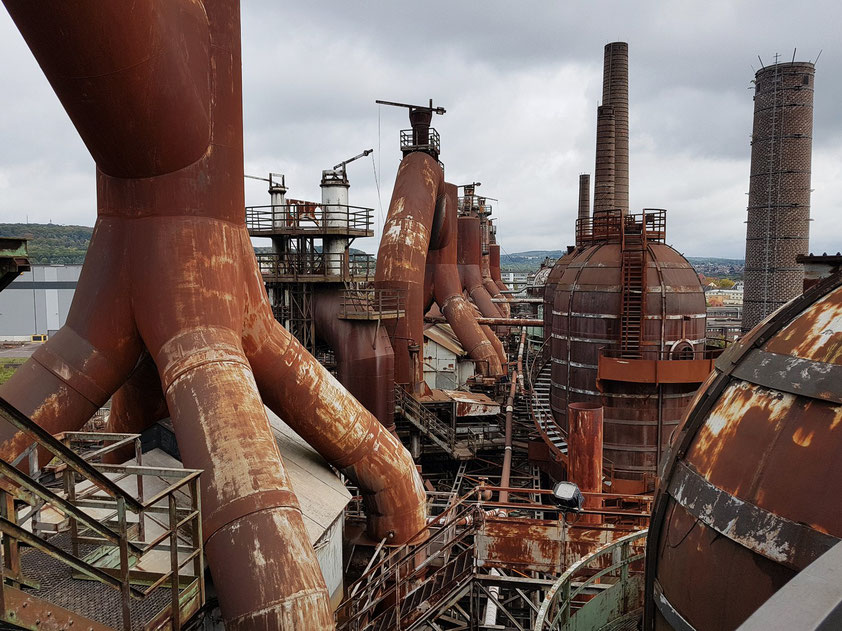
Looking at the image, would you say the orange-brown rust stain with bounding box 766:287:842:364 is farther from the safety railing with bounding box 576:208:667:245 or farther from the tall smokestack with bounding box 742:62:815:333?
the tall smokestack with bounding box 742:62:815:333

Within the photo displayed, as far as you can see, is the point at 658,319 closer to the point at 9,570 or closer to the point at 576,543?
the point at 576,543

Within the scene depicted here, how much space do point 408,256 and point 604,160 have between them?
14.2 meters

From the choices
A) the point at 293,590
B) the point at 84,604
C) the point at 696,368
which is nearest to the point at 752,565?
the point at 293,590

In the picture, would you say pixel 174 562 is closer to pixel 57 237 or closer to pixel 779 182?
pixel 779 182

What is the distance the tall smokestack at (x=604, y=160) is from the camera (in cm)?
2847

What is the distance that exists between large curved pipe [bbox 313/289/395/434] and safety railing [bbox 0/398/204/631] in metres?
9.52

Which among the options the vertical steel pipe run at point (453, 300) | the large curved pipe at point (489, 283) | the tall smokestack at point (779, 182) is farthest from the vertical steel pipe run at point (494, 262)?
the tall smokestack at point (779, 182)

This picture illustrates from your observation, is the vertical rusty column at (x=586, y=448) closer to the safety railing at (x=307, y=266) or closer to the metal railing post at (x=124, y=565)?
the safety railing at (x=307, y=266)

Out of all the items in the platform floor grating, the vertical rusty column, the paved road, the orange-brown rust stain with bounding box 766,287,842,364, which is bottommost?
the paved road

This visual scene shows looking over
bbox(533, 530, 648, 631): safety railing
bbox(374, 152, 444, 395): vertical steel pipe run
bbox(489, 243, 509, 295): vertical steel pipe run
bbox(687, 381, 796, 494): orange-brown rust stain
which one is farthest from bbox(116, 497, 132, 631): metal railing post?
bbox(489, 243, 509, 295): vertical steel pipe run

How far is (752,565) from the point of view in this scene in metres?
3.69

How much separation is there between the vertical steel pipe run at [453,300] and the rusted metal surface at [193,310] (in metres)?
17.1

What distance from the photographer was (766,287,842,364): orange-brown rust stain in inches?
149

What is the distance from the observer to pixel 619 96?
3169 cm
